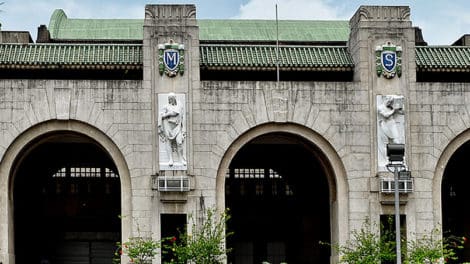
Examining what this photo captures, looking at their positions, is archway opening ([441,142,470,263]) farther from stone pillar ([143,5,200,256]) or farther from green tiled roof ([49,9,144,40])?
green tiled roof ([49,9,144,40])

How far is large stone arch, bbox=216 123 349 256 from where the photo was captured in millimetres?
39094

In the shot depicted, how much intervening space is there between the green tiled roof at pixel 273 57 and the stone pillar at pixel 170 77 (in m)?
1.43

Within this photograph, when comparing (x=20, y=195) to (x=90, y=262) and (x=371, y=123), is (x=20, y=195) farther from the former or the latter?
(x=371, y=123)

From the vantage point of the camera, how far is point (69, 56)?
4012 cm

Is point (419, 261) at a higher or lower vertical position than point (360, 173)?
lower

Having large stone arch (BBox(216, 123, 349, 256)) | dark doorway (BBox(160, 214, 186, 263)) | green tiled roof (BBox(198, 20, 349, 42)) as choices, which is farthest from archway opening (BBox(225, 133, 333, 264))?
large stone arch (BBox(216, 123, 349, 256))

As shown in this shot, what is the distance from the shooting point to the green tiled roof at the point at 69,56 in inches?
1563

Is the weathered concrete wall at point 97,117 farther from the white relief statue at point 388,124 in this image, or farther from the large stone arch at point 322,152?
the white relief statue at point 388,124

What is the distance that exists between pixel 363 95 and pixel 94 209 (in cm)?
1596

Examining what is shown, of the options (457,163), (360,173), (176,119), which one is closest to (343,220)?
(360,173)

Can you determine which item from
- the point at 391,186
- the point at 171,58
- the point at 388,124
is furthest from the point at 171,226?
the point at 388,124

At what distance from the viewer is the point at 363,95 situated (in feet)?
130

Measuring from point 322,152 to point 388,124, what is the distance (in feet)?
9.28

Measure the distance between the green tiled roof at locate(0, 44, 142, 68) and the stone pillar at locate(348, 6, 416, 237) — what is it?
892 centimetres
